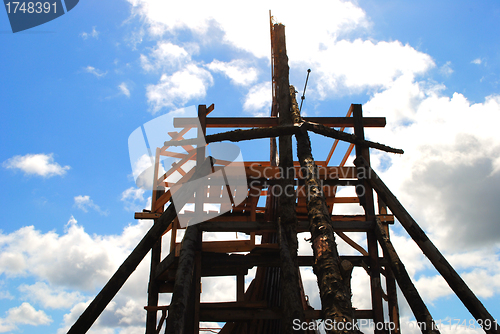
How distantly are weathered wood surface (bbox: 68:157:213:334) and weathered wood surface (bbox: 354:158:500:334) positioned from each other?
11.9 feet

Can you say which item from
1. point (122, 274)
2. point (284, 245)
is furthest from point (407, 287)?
point (122, 274)

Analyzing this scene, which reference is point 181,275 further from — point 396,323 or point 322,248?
point 396,323

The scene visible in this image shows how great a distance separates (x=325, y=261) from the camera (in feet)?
14.0

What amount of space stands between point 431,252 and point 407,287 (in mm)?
772

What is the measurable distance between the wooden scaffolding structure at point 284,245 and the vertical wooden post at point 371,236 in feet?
0.06

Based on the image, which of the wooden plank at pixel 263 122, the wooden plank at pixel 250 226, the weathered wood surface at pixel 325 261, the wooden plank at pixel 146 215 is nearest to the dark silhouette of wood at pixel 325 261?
the weathered wood surface at pixel 325 261

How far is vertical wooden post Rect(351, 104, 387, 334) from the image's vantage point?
6.61 meters

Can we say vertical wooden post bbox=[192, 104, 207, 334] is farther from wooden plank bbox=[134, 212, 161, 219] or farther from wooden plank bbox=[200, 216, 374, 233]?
wooden plank bbox=[134, 212, 161, 219]

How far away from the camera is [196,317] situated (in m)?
6.41

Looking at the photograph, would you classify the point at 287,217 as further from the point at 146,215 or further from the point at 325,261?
the point at 146,215

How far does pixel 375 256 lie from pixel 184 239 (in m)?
3.76

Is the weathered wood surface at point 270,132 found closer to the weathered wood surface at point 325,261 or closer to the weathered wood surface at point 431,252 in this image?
the weathered wood surface at point 325,261

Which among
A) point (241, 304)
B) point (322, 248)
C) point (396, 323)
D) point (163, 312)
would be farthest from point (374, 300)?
point (163, 312)

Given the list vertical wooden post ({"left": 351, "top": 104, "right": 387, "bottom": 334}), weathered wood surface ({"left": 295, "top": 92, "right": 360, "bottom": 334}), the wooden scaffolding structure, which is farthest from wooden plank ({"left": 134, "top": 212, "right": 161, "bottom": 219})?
vertical wooden post ({"left": 351, "top": 104, "right": 387, "bottom": 334})
